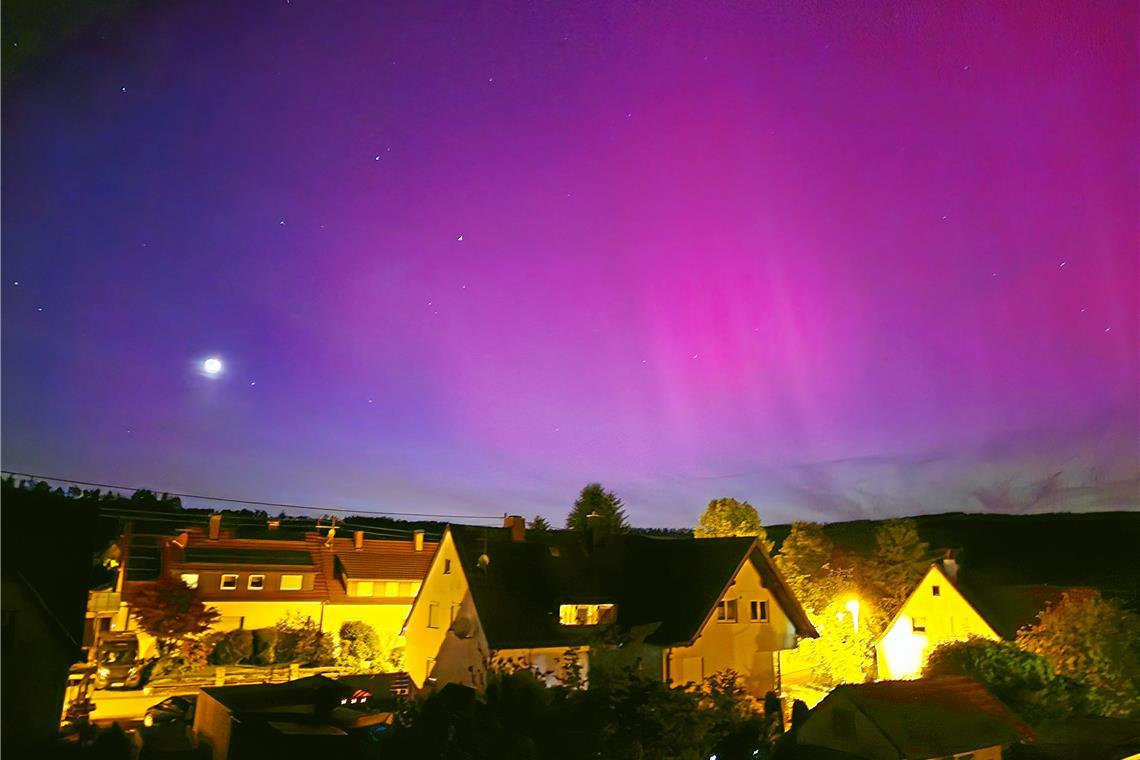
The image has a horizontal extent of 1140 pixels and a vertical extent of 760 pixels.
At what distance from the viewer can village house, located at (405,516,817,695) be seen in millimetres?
27469

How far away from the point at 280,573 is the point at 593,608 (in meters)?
22.1

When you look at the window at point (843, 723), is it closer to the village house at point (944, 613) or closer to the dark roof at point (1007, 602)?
the village house at point (944, 613)

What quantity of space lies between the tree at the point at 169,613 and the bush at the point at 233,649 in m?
1.26

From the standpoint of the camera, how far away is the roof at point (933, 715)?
2008 centimetres

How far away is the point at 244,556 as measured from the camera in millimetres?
43594

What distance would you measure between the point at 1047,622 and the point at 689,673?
14481mm

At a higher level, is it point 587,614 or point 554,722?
point 587,614

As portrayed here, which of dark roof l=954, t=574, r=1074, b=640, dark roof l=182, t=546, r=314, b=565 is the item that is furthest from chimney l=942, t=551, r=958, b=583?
dark roof l=182, t=546, r=314, b=565

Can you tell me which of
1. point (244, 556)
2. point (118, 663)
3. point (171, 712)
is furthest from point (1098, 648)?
point (244, 556)

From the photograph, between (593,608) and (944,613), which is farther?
(944,613)

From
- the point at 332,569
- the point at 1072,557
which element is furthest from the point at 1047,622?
Answer: the point at 1072,557

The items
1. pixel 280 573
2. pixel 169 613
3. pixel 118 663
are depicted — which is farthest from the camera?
pixel 280 573

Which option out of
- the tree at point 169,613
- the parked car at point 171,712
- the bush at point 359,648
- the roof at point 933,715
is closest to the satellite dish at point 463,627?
the parked car at point 171,712

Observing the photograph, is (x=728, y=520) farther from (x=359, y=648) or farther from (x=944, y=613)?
(x=359, y=648)
